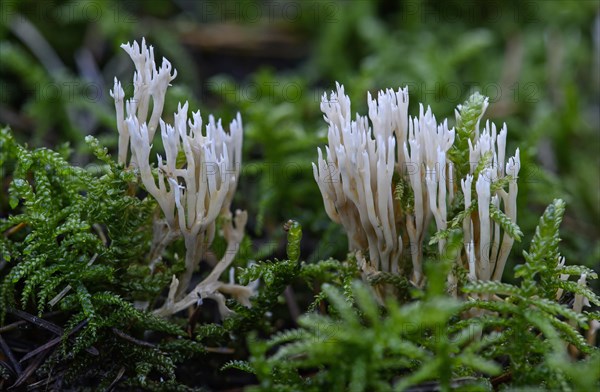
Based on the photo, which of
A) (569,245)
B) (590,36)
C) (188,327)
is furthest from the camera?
(590,36)

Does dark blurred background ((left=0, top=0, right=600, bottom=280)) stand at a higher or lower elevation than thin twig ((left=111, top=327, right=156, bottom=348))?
higher

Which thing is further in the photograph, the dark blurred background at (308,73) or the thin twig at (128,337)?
the dark blurred background at (308,73)

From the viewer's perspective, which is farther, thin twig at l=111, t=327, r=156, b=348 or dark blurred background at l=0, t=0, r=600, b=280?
dark blurred background at l=0, t=0, r=600, b=280

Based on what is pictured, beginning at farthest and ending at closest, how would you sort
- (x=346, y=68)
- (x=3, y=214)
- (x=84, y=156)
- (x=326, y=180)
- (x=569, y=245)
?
1. (x=346, y=68)
2. (x=84, y=156)
3. (x=569, y=245)
4. (x=3, y=214)
5. (x=326, y=180)

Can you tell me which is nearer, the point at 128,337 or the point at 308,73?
the point at 128,337

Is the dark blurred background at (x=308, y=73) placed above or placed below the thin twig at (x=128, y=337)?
above

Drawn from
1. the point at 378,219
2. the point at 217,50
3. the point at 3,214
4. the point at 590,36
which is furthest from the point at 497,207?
the point at 590,36

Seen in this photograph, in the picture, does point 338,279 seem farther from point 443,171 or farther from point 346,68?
point 346,68

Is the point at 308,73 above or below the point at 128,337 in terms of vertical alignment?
Answer: above
